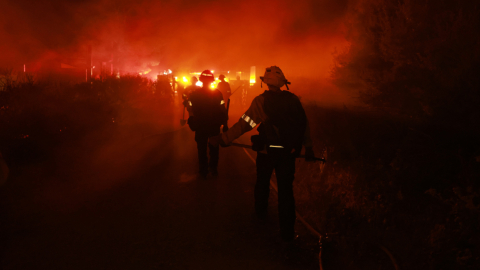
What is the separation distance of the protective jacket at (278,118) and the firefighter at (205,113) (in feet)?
8.19

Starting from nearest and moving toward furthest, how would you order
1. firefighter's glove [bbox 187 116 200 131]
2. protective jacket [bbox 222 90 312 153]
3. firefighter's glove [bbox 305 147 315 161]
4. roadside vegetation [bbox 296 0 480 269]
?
roadside vegetation [bbox 296 0 480 269], protective jacket [bbox 222 90 312 153], firefighter's glove [bbox 305 147 315 161], firefighter's glove [bbox 187 116 200 131]

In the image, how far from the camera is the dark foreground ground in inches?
134

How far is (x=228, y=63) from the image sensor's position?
41.4 meters

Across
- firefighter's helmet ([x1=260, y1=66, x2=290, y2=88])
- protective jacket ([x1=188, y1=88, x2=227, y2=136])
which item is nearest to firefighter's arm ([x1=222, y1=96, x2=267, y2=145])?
firefighter's helmet ([x1=260, y1=66, x2=290, y2=88])

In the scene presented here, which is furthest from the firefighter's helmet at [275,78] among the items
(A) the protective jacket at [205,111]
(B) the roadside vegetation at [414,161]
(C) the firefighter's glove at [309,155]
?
(A) the protective jacket at [205,111]

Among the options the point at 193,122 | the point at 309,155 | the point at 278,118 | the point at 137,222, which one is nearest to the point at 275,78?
the point at 278,118

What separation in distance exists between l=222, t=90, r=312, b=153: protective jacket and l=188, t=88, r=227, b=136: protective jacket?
2.49 m

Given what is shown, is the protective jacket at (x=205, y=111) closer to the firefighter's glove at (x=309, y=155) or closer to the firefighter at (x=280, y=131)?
the firefighter at (x=280, y=131)

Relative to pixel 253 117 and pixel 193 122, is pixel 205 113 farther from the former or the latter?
pixel 253 117

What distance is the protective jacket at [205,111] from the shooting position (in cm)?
632

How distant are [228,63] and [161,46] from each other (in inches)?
753

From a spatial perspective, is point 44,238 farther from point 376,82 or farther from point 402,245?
point 376,82

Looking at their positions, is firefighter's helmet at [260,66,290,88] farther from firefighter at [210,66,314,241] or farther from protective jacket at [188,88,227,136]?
protective jacket at [188,88,227,136]

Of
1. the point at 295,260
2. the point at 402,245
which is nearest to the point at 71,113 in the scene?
the point at 295,260
